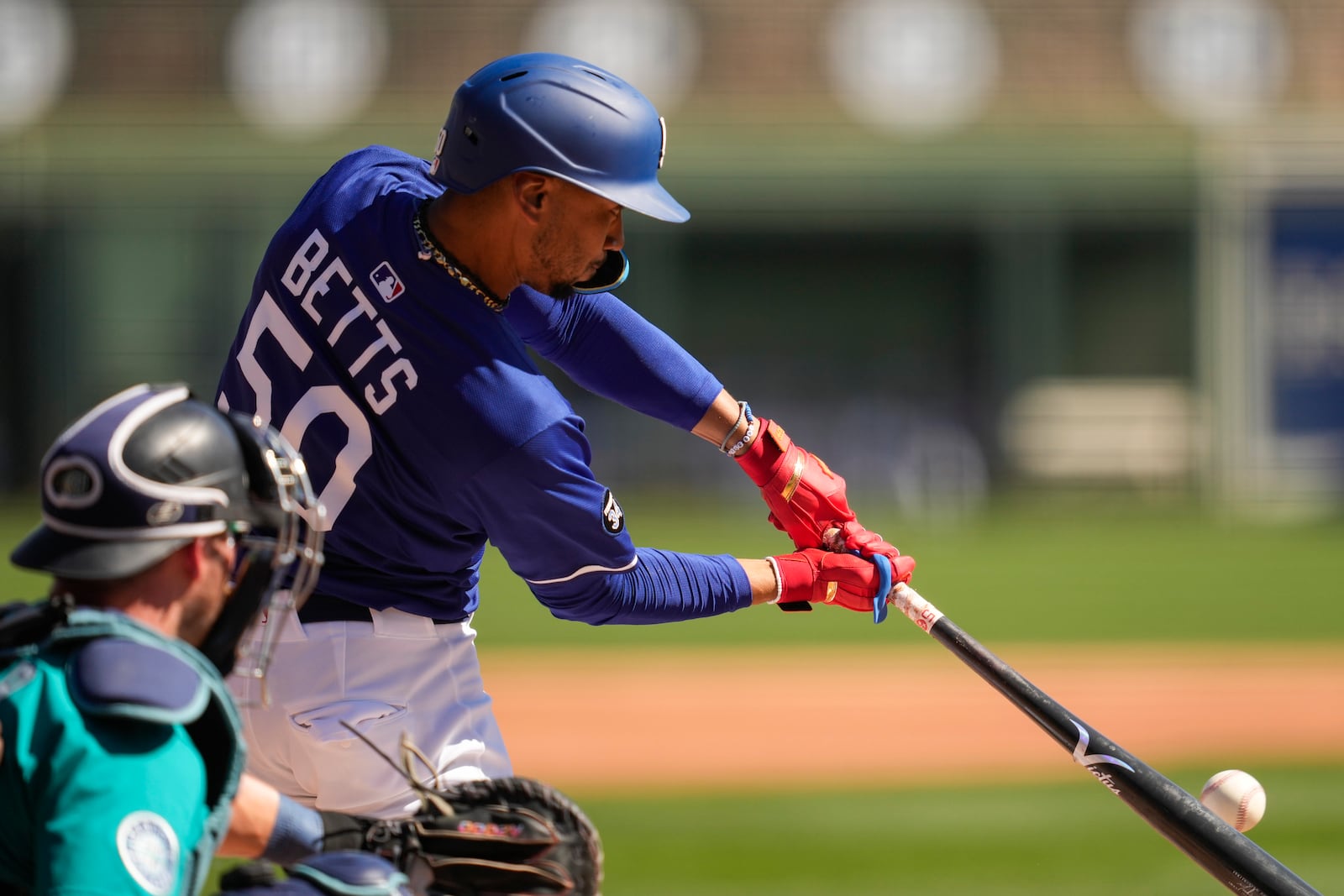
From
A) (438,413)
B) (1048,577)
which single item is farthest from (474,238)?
(1048,577)

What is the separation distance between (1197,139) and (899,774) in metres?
17.5

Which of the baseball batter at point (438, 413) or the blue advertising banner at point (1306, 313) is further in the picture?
the blue advertising banner at point (1306, 313)

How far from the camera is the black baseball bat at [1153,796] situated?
2967 mm

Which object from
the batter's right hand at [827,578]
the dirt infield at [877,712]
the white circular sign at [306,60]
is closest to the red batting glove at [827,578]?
the batter's right hand at [827,578]

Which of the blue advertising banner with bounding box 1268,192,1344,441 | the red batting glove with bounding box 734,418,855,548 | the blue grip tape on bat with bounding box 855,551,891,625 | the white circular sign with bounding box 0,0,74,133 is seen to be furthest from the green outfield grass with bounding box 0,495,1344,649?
the blue grip tape on bat with bounding box 855,551,891,625

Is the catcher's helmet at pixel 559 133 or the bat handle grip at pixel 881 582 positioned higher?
the catcher's helmet at pixel 559 133

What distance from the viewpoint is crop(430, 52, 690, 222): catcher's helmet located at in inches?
111

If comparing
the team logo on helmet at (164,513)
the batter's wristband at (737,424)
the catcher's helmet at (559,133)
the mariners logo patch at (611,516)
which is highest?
the catcher's helmet at (559,133)

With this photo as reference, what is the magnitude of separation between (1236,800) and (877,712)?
21.3ft

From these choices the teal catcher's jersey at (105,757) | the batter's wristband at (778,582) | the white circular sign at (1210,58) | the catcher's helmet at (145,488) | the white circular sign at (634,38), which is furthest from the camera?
the white circular sign at (1210,58)

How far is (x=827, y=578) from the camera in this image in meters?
3.37

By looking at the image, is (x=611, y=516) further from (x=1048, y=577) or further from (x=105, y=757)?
(x=1048, y=577)

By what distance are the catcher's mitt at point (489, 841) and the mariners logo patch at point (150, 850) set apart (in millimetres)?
635

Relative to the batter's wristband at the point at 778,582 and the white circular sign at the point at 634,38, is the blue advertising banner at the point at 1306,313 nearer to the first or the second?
the white circular sign at the point at 634,38
